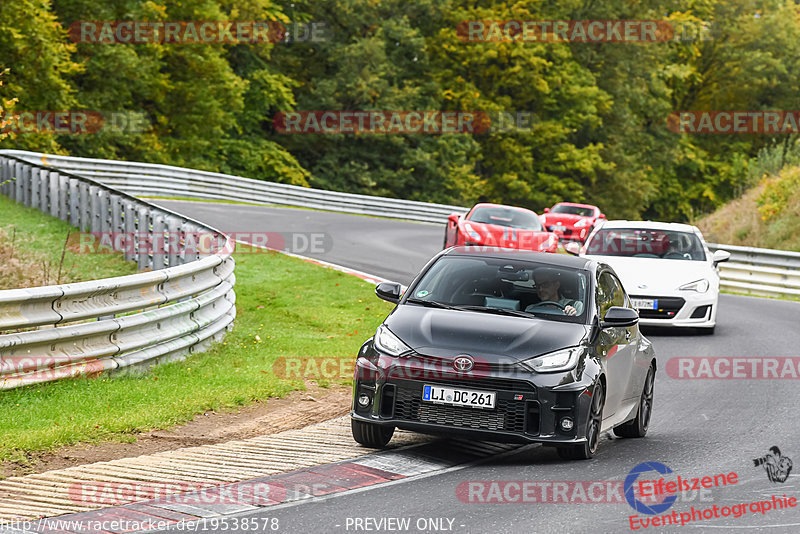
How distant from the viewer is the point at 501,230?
987 inches

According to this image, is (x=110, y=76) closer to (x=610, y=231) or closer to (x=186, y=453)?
(x=610, y=231)

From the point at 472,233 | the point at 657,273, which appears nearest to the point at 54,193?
the point at 472,233

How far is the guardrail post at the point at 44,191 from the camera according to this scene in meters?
22.5

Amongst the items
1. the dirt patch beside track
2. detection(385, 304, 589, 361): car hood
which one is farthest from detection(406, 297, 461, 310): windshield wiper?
the dirt patch beside track

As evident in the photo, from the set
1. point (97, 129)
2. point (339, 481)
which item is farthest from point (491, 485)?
point (97, 129)

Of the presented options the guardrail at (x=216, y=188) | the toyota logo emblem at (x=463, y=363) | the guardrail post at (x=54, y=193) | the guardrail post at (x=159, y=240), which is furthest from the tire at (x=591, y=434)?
the guardrail at (x=216, y=188)

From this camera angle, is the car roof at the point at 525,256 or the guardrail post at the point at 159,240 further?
the guardrail post at the point at 159,240

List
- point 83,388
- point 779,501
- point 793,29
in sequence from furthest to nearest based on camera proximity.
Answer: point 793,29 < point 83,388 < point 779,501

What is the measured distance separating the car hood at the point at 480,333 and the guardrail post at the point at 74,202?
44.2 feet

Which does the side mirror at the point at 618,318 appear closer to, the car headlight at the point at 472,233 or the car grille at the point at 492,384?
the car grille at the point at 492,384

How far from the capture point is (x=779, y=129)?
76.4 m

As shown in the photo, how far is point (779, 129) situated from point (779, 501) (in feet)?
242

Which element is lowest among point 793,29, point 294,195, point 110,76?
point 294,195

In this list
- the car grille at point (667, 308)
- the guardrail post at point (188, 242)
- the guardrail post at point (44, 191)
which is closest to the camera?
the guardrail post at point (188, 242)
